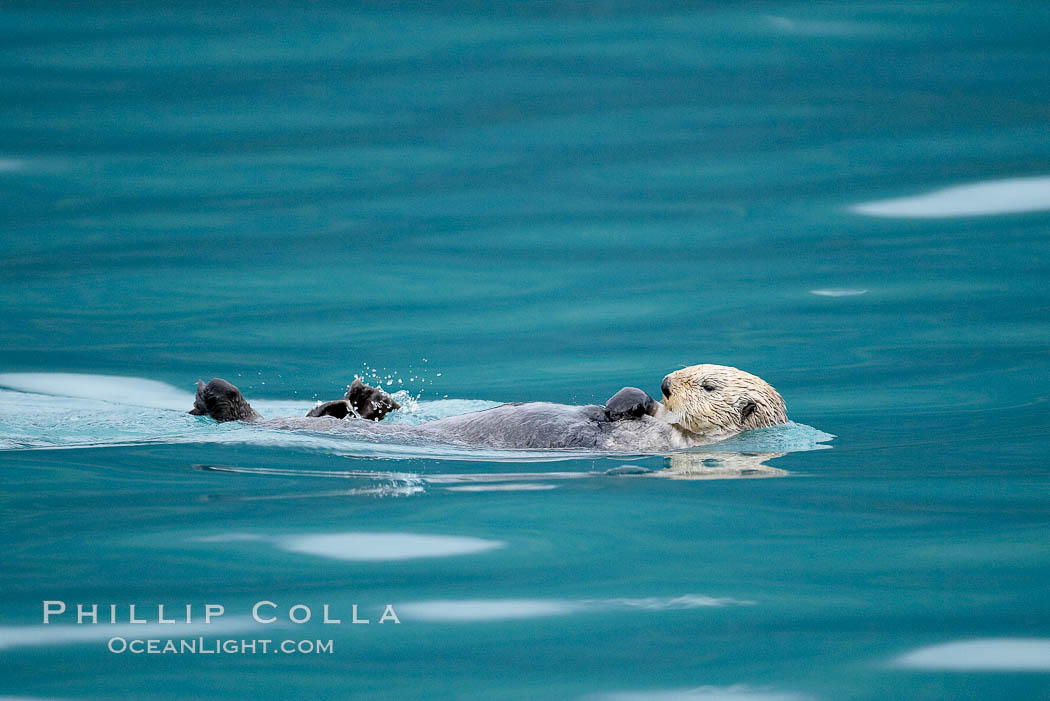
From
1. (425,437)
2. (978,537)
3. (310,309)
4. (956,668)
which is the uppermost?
(310,309)

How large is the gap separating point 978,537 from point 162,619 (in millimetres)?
3049

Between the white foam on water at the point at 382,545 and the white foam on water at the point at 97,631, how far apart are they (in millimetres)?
531

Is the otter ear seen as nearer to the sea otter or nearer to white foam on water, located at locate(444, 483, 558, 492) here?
the sea otter

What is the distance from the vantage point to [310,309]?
28.7 ft

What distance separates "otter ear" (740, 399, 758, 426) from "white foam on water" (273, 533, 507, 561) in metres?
2.08

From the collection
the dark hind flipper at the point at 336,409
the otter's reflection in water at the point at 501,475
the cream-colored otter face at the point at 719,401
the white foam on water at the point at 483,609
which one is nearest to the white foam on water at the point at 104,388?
the dark hind flipper at the point at 336,409

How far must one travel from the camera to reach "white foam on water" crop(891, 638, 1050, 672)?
3.70 metres

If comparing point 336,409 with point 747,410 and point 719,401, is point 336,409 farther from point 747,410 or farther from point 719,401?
point 747,410

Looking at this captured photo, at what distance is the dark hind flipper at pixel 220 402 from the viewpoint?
6359 mm

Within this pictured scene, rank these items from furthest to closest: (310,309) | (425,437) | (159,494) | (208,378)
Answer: (310,309) → (208,378) → (425,437) → (159,494)

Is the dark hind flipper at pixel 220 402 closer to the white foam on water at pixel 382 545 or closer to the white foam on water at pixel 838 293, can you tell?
the white foam on water at pixel 382 545

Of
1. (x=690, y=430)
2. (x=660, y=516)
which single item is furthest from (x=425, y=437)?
(x=660, y=516)

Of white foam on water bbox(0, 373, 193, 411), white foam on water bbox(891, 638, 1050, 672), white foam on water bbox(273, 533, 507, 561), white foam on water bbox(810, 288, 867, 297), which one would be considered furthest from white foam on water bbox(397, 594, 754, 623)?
white foam on water bbox(810, 288, 867, 297)

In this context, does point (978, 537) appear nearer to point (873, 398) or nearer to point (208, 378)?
point (873, 398)
